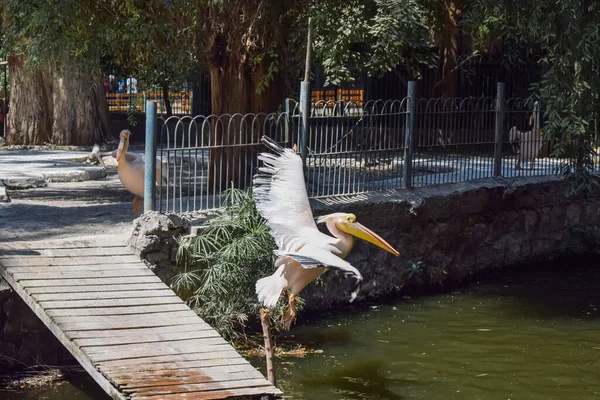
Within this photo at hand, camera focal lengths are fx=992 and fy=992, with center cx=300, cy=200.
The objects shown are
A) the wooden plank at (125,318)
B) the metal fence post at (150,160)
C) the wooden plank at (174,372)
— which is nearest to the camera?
the wooden plank at (174,372)

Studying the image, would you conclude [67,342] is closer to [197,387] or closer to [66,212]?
[197,387]

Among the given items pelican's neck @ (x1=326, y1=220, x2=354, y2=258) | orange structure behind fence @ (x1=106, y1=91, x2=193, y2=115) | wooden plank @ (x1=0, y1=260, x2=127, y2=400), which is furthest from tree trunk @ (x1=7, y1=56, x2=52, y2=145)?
pelican's neck @ (x1=326, y1=220, x2=354, y2=258)

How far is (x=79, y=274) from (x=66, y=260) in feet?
1.04

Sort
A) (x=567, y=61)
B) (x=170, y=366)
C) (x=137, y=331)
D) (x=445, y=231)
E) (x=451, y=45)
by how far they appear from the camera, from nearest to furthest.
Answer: (x=170, y=366)
(x=137, y=331)
(x=567, y=61)
(x=445, y=231)
(x=451, y=45)

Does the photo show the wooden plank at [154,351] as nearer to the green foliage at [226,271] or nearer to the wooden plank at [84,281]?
the wooden plank at [84,281]

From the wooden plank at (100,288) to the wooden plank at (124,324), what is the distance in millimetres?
580

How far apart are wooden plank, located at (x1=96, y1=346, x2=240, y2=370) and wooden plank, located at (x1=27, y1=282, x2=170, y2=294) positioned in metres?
1.31

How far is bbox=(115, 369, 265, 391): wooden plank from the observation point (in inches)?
275

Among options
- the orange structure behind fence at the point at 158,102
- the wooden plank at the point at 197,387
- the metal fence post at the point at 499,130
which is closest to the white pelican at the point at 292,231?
the wooden plank at the point at 197,387

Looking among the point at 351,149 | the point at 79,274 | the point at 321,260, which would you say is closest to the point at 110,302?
the point at 79,274

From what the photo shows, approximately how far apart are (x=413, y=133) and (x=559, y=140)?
7.68 ft

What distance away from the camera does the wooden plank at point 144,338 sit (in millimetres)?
7617

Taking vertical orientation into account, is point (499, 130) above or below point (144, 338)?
above

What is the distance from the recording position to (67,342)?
762 centimetres
